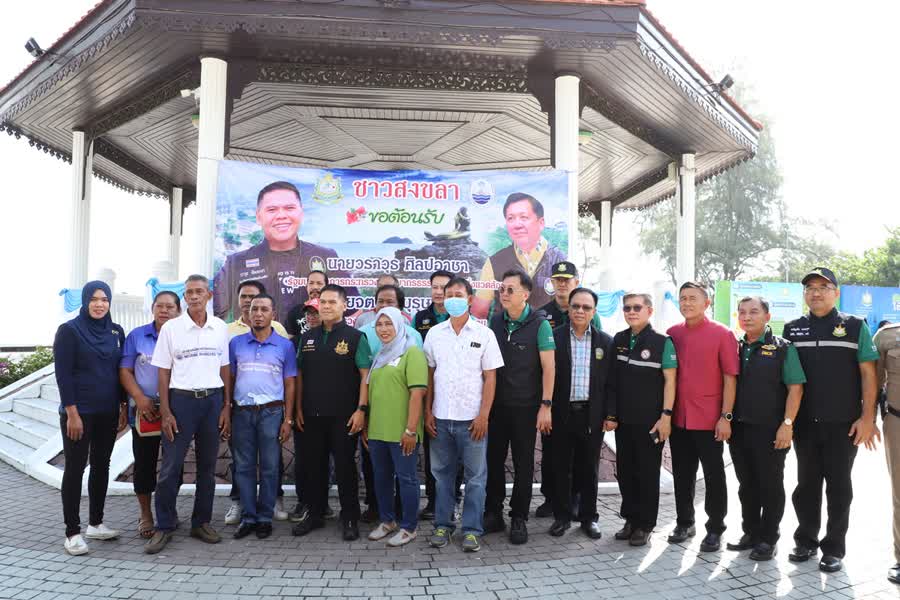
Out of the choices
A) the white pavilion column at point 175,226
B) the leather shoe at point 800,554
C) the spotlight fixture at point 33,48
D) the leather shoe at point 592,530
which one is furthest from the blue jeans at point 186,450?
the white pavilion column at point 175,226

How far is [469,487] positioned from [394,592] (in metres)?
0.93

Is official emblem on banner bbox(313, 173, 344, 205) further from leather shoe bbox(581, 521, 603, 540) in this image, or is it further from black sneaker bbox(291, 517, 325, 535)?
leather shoe bbox(581, 521, 603, 540)

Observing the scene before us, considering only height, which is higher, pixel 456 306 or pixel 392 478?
pixel 456 306

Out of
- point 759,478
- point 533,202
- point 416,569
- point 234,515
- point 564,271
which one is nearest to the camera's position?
point 416,569

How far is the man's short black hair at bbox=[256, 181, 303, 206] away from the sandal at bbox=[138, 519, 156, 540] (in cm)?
389

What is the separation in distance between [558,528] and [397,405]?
1.45 metres

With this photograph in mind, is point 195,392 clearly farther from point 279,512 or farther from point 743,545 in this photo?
point 743,545

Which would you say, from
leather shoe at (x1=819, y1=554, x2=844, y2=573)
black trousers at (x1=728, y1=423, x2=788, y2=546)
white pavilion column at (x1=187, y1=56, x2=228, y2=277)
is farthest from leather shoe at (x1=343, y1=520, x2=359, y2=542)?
white pavilion column at (x1=187, y1=56, x2=228, y2=277)

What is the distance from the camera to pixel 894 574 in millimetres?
3537

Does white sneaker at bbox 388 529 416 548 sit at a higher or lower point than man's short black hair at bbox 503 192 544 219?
lower

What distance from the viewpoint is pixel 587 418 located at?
14.1 feet

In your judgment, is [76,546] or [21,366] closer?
[76,546]

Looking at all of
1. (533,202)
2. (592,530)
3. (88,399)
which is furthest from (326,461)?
(533,202)

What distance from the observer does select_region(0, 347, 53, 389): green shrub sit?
9672 mm
